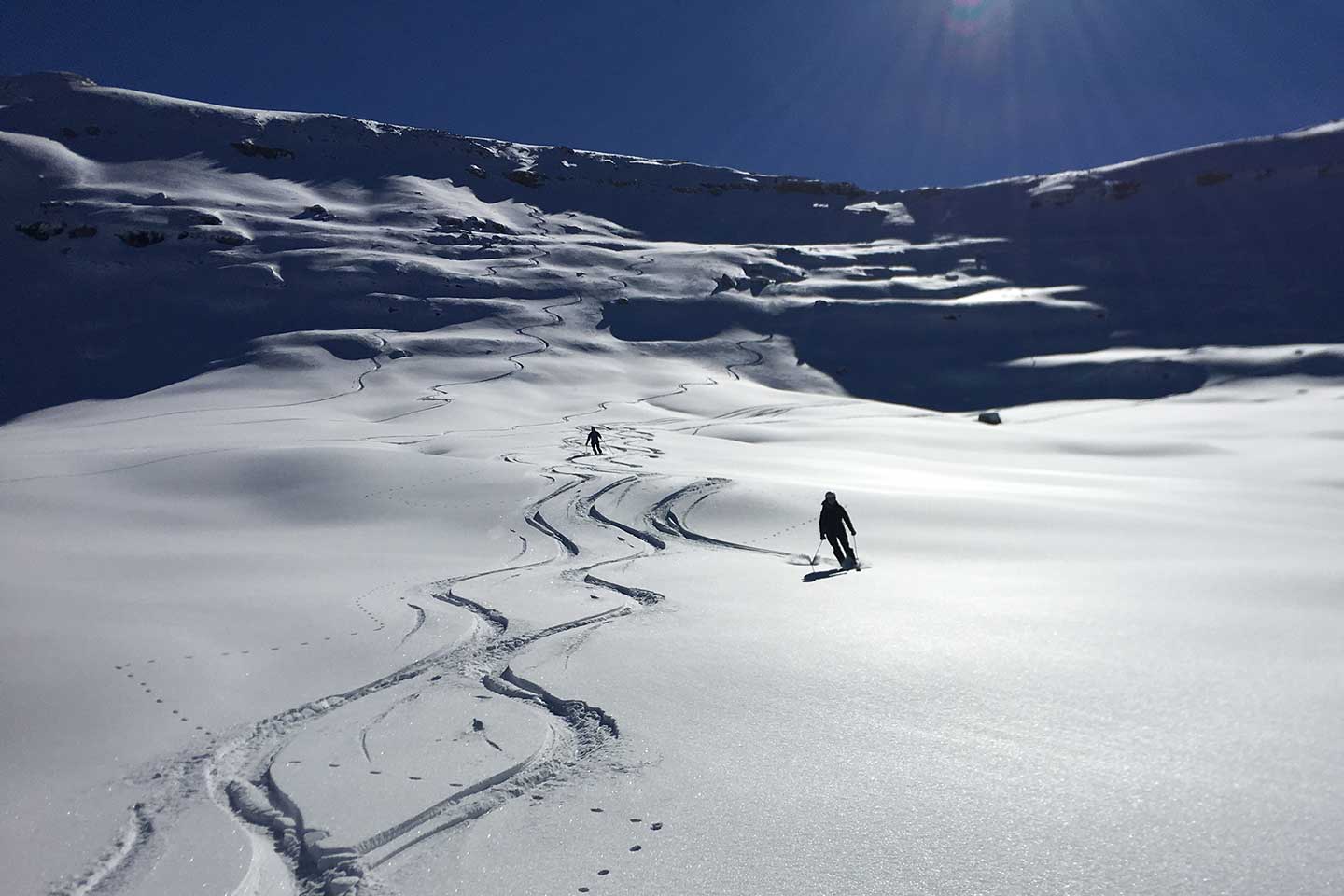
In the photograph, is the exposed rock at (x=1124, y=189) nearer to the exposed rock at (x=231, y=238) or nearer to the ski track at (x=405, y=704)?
the exposed rock at (x=231, y=238)

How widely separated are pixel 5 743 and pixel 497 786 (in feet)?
9.92

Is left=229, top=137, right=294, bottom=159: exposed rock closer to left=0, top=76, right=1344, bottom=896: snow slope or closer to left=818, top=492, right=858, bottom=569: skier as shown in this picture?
left=0, top=76, right=1344, bottom=896: snow slope

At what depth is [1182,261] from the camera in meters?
73.8

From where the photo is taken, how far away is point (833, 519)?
35.1 ft

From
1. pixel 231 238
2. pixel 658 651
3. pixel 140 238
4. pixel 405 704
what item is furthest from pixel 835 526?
pixel 140 238

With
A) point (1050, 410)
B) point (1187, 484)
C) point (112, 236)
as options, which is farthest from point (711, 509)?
point (112, 236)

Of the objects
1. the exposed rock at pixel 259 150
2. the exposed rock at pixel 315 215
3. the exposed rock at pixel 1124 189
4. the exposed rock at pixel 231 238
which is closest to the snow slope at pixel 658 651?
the exposed rock at pixel 231 238

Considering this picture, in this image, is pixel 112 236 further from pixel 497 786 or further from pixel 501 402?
pixel 497 786

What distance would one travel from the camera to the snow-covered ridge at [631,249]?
55219 mm

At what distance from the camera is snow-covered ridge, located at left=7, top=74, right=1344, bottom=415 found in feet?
181

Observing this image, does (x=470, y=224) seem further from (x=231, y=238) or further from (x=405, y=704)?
(x=405, y=704)

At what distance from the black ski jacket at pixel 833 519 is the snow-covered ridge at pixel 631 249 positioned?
1702 inches

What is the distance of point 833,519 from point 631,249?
76.9 m

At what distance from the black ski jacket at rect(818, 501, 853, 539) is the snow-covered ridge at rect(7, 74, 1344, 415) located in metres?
43.2
